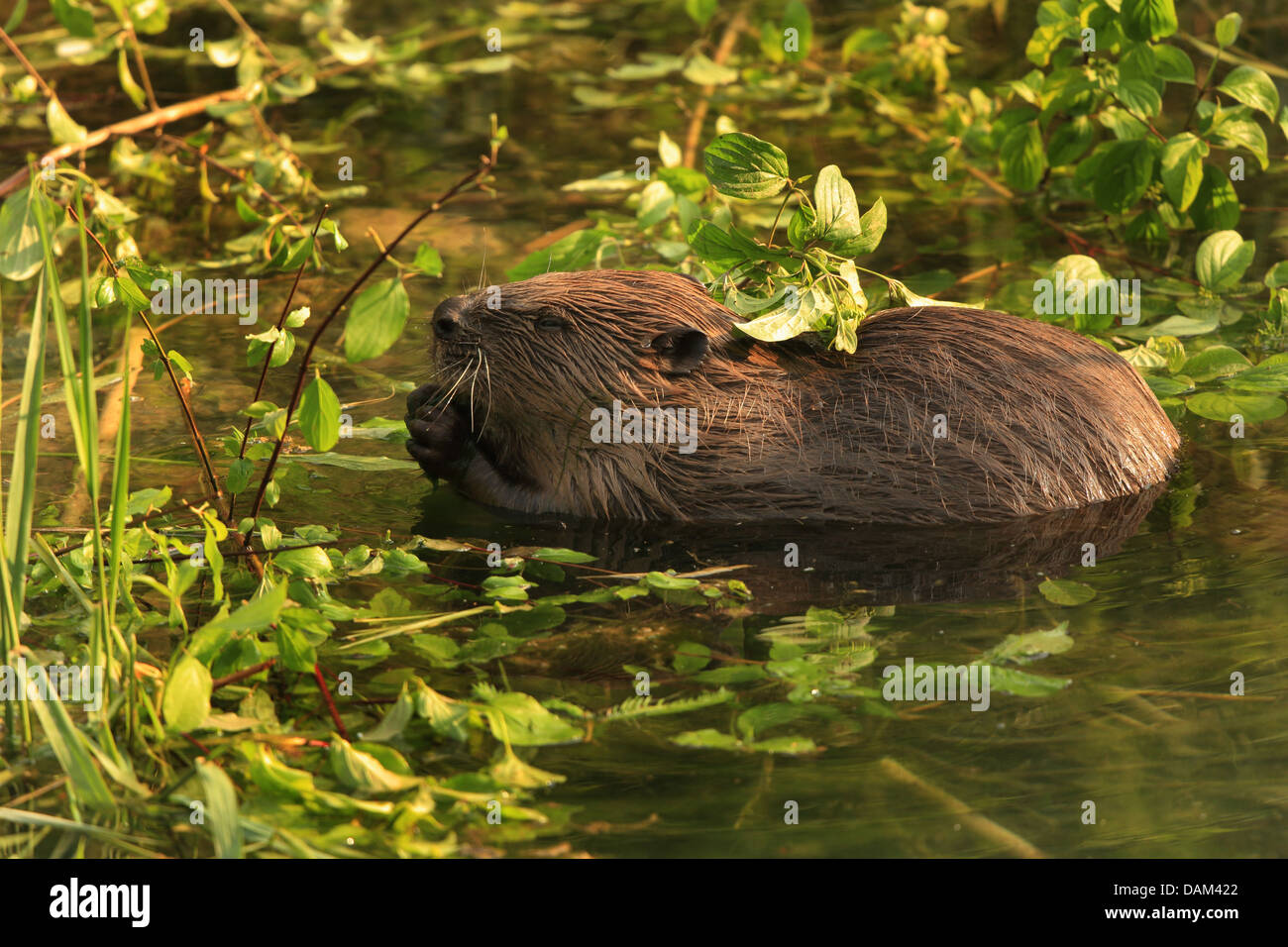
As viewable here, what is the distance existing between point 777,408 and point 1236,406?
1.54m

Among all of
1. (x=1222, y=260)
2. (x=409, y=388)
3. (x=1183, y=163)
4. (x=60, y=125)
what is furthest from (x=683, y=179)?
(x=60, y=125)

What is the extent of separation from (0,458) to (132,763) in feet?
6.78

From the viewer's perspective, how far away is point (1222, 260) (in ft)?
18.5

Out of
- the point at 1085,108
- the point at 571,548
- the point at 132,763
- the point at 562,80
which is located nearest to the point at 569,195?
the point at 562,80

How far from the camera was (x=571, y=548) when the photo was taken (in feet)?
15.1

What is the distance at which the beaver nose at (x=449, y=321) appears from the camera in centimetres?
466

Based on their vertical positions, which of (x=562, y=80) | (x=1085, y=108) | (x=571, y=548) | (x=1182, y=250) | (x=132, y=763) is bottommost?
(x=132, y=763)

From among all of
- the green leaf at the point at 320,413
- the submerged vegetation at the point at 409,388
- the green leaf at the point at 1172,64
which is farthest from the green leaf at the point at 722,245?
the green leaf at the point at 1172,64

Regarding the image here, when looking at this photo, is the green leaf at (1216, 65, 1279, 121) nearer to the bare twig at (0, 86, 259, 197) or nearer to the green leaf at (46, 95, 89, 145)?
the bare twig at (0, 86, 259, 197)

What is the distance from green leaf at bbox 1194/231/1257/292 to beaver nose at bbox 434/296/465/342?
2755 mm

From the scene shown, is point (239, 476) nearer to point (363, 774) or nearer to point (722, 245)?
point (363, 774)

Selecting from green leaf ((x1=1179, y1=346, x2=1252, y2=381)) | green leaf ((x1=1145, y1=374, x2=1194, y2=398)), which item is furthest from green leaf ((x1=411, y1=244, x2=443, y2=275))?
green leaf ((x1=1179, y1=346, x2=1252, y2=381))

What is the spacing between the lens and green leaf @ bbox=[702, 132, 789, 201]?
434 centimetres
